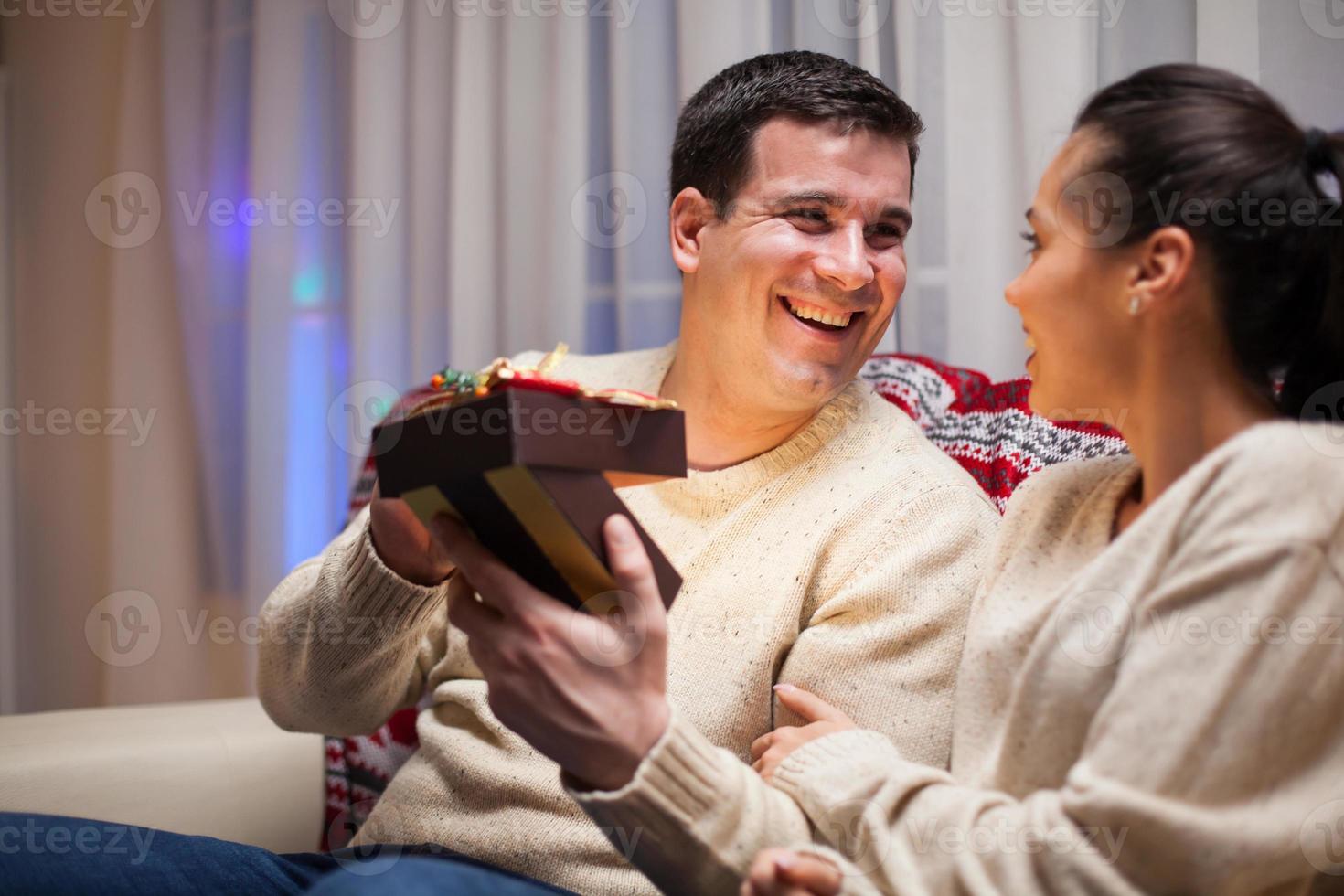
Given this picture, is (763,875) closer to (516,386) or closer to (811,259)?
(516,386)

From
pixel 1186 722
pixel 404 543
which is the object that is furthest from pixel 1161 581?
pixel 404 543

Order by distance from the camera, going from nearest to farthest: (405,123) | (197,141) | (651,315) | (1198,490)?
(1198,490) → (651,315) → (405,123) → (197,141)

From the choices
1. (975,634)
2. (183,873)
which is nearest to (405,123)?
(183,873)

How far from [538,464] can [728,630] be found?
46 centimetres

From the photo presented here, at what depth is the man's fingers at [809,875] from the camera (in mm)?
818

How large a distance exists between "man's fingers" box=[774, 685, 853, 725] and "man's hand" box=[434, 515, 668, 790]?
0.23 meters

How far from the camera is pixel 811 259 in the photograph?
4.18 ft

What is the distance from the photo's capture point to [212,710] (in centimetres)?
159

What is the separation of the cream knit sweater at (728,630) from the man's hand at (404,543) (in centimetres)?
2

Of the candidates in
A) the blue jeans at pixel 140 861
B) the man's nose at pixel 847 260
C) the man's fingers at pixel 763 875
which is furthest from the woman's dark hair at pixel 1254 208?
the blue jeans at pixel 140 861

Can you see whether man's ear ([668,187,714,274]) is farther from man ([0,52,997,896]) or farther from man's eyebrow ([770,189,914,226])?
man's eyebrow ([770,189,914,226])

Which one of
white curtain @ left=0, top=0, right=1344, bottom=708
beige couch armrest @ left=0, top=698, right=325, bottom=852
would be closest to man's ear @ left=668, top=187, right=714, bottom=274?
white curtain @ left=0, top=0, right=1344, bottom=708

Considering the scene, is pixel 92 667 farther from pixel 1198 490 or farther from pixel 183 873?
pixel 1198 490

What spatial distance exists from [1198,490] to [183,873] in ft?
3.26
